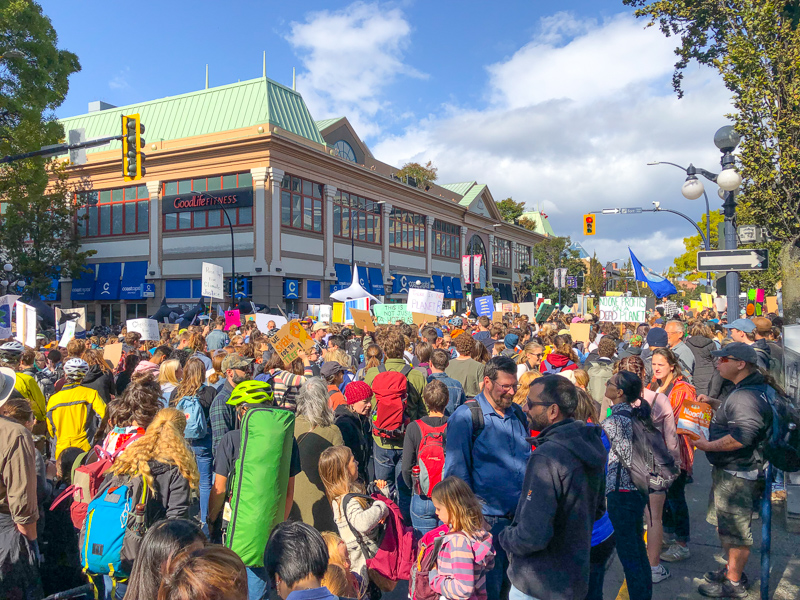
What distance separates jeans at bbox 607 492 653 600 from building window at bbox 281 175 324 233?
101 feet

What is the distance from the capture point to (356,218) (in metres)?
40.0

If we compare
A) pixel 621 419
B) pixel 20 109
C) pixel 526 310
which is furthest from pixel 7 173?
pixel 621 419

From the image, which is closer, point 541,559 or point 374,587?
point 541,559

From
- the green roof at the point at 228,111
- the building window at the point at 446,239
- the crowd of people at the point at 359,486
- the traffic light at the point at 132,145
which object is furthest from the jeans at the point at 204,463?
the building window at the point at 446,239

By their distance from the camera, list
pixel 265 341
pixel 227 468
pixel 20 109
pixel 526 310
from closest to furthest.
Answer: pixel 227 468
pixel 265 341
pixel 20 109
pixel 526 310

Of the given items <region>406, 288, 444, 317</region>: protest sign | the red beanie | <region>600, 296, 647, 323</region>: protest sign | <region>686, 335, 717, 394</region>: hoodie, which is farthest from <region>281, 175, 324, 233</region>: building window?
the red beanie

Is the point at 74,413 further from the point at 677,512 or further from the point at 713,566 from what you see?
the point at 713,566

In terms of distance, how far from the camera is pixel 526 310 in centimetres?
2512

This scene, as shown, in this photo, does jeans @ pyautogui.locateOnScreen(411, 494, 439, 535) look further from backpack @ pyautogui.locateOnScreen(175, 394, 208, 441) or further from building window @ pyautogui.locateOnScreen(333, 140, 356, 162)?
building window @ pyautogui.locateOnScreen(333, 140, 356, 162)

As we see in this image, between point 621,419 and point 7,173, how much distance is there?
81.5 feet

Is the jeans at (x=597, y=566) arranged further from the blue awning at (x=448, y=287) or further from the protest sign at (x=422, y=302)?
the blue awning at (x=448, y=287)

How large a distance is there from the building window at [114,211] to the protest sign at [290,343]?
99.8 ft

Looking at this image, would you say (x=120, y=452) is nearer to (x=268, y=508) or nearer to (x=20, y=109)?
(x=268, y=508)

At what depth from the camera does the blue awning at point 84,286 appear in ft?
122
